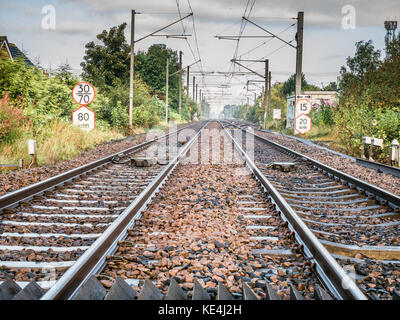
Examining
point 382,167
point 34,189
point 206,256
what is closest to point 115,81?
point 382,167

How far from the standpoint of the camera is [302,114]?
2061cm

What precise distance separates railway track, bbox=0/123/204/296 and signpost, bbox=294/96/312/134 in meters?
13.5

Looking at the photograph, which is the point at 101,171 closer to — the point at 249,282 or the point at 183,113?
the point at 249,282

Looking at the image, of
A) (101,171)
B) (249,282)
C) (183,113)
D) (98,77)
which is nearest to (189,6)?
(101,171)

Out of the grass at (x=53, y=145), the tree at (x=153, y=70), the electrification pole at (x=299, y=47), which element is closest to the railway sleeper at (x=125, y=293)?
the grass at (x=53, y=145)

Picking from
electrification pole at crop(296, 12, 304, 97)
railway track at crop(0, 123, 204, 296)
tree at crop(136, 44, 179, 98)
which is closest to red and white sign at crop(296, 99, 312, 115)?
electrification pole at crop(296, 12, 304, 97)

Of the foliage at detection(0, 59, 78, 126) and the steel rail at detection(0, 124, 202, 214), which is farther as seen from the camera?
the foliage at detection(0, 59, 78, 126)

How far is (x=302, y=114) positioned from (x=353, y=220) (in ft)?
52.9

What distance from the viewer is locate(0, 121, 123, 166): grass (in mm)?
9961

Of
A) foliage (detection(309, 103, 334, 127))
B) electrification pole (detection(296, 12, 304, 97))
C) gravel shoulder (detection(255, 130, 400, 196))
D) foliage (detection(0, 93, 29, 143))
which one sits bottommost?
gravel shoulder (detection(255, 130, 400, 196))

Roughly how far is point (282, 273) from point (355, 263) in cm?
77

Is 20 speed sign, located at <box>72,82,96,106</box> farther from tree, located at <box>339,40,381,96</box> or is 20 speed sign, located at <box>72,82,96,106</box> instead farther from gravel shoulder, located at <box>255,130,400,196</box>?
tree, located at <box>339,40,381,96</box>

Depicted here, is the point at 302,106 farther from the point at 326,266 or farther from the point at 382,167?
the point at 326,266
